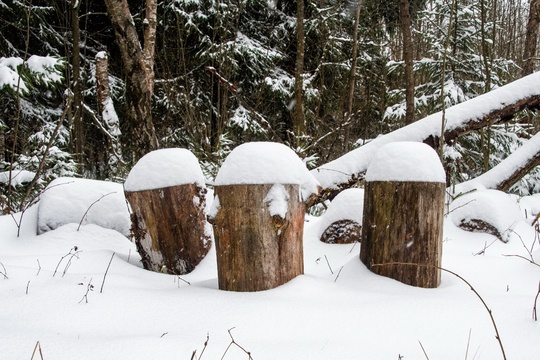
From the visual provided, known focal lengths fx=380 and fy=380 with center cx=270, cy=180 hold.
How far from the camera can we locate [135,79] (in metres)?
5.55

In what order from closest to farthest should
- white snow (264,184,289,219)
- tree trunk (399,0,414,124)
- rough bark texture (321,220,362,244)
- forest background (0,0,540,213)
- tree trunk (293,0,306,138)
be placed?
white snow (264,184,289,219) < rough bark texture (321,220,362,244) < forest background (0,0,540,213) < tree trunk (399,0,414,124) < tree trunk (293,0,306,138)

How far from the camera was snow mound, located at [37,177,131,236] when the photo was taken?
293 cm

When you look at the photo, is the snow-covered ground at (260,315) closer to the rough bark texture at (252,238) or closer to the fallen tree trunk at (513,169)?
the rough bark texture at (252,238)

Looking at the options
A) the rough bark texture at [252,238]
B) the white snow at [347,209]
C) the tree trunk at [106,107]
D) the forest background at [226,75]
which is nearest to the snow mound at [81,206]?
the rough bark texture at [252,238]

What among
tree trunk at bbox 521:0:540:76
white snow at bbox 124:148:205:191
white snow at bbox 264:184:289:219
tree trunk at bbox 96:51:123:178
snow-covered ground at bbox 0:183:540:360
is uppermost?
tree trunk at bbox 521:0:540:76

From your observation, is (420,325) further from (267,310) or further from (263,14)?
(263,14)

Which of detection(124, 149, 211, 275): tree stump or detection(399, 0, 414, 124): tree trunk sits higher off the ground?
detection(399, 0, 414, 124): tree trunk

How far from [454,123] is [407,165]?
217 centimetres

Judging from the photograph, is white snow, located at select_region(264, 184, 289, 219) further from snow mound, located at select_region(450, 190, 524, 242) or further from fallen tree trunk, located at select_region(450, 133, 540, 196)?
fallen tree trunk, located at select_region(450, 133, 540, 196)

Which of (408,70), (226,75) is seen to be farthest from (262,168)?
(226,75)

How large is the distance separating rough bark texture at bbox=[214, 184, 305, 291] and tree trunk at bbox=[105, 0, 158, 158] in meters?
4.03

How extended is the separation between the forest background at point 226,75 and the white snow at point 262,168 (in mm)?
3373

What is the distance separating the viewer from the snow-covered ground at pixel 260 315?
1.34 meters

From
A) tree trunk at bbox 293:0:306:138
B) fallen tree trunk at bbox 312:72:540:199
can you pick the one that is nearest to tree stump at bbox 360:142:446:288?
fallen tree trunk at bbox 312:72:540:199
